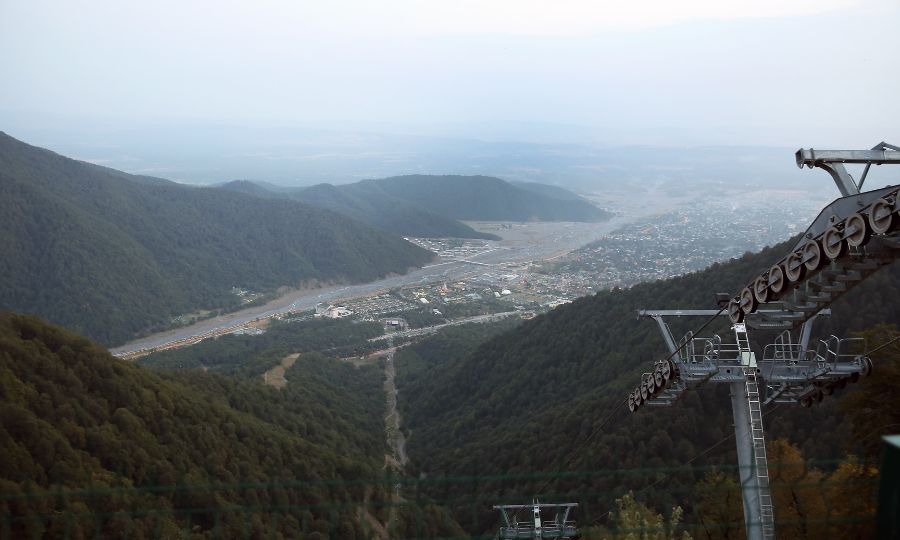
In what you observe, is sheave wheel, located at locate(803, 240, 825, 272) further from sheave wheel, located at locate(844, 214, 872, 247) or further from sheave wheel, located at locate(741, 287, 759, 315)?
sheave wheel, located at locate(741, 287, 759, 315)

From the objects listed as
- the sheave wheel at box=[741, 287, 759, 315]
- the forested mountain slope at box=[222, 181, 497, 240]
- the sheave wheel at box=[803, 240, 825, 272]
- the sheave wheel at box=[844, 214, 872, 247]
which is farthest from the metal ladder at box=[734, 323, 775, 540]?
the forested mountain slope at box=[222, 181, 497, 240]

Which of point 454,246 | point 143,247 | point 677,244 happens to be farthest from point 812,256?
point 454,246

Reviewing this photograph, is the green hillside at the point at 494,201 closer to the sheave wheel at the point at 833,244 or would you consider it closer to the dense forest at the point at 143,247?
the dense forest at the point at 143,247

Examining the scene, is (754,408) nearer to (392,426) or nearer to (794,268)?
(794,268)

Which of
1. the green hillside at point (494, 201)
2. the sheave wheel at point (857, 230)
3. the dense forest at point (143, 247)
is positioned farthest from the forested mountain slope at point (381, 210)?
the sheave wheel at point (857, 230)

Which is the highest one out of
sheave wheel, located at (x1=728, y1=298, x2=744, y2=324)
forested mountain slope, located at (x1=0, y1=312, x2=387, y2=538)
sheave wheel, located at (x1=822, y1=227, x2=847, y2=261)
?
sheave wheel, located at (x1=822, y1=227, x2=847, y2=261)

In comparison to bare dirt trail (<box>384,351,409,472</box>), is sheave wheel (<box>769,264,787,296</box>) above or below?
above
